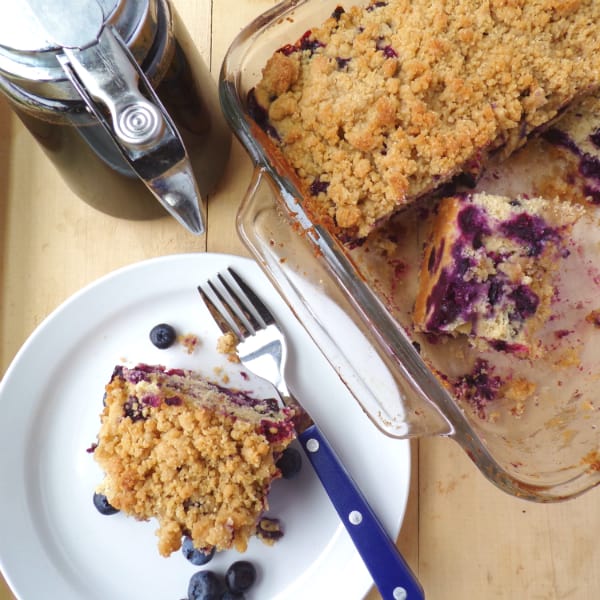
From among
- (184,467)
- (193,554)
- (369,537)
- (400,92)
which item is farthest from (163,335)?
(400,92)

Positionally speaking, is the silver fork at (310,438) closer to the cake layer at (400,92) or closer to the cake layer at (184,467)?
the cake layer at (184,467)

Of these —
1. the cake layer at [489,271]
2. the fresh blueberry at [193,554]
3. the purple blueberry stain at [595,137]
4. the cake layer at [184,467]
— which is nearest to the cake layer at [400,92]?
the cake layer at [489,271]

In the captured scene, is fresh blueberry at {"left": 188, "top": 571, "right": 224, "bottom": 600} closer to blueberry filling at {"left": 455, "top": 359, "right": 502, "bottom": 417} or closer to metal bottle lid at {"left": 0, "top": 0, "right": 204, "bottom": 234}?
blueberry filling at {"left": 455, "top": 359, "right": 502, "bottom": 417}

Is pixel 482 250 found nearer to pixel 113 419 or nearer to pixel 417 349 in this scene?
pixel 417 349

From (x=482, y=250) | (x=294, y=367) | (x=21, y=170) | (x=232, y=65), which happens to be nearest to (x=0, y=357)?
(x=21, y=170)

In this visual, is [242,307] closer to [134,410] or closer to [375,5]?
[134,410]

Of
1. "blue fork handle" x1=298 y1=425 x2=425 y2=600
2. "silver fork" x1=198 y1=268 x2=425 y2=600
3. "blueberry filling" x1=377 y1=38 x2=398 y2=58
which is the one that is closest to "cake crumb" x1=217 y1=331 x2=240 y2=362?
"silver fork" x1=198 y1=268 x2=425 y2=600
